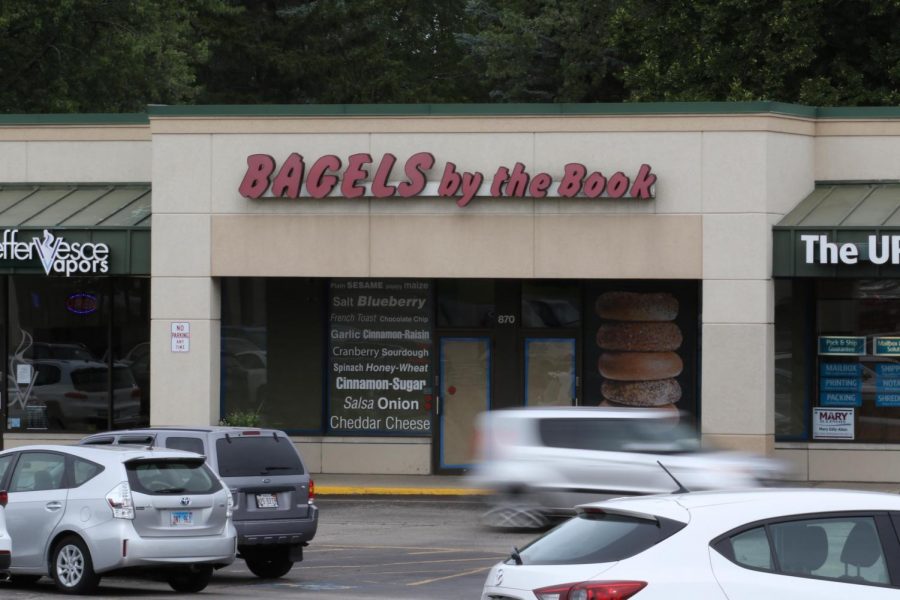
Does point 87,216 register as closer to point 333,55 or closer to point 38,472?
point 38,472

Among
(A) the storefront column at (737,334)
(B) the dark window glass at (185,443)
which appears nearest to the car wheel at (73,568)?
(B) the dark window glass at (185,443)

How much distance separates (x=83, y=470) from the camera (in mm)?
14266

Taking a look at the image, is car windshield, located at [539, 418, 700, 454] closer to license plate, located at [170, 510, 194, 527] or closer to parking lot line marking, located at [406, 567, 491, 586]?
parking lot line marking, located at [406, 567, 491, 586]

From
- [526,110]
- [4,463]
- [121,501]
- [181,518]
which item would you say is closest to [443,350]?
[526,110]

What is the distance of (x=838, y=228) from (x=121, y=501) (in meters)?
13.6

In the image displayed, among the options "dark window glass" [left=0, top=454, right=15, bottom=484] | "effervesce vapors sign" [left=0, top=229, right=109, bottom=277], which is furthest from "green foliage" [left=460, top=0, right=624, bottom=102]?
"dark window glass" [left=0, top=454, right=15, bottom=484]

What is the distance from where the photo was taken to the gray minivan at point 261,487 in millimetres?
15617

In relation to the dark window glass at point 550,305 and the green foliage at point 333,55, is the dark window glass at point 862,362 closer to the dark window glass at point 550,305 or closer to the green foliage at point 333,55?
the dark window glass at point 550,305

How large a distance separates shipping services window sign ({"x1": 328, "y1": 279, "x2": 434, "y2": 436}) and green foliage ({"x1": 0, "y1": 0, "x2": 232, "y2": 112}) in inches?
646

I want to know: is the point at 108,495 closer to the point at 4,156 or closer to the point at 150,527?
the point at 150,527

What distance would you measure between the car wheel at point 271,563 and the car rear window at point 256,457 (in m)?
0.93

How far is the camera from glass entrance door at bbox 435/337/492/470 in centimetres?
2625

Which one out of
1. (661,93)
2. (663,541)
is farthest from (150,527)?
(661,93)

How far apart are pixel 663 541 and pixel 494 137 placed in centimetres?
1728
